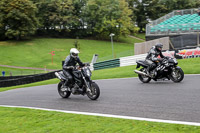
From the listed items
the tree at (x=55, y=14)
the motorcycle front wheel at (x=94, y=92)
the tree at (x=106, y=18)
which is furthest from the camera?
the tree at (x=55, y=14)

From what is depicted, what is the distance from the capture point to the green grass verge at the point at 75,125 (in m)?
4.97

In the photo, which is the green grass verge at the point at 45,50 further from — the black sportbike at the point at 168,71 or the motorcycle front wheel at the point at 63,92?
the motorcycle front wheel at the point at 63,92

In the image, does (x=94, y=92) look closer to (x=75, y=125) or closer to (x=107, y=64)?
(x=75, y=125)

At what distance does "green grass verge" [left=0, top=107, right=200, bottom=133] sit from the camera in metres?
4.97

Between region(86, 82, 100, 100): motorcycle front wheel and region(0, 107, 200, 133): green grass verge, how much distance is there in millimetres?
1935

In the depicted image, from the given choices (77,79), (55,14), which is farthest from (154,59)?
(55,14)

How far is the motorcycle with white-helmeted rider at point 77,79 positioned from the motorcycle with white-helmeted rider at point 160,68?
390 centimetres

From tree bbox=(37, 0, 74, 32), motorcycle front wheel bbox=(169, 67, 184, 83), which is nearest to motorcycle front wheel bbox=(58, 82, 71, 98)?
motorcycle front wheel bbox=(169, 67, 184, 83)

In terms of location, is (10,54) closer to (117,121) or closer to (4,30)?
(4,30)

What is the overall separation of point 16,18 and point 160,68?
56290 millimetres

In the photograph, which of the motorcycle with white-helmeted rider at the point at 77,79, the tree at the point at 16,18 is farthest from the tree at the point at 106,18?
the motorcycle with white-helmeted rider at the point at 77,79

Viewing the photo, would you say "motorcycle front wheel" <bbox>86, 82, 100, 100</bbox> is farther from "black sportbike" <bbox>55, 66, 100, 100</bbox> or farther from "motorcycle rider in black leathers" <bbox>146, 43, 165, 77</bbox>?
"motorcycle rider in black leathers" <bbox>146, 43, 165, 77</bbox>

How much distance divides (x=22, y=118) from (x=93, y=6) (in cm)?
6763

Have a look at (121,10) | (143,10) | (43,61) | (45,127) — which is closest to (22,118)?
(45,127)
